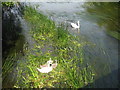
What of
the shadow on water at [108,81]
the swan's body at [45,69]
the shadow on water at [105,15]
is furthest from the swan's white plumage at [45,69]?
the shadow on water at [105,15]

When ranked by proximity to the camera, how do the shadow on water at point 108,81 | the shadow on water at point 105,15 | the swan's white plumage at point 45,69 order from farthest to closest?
the shadow on water at point 105,15, the swan's white plumage at point 45,69, the shadow on water at point 108,81

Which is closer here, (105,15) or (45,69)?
(45,69)

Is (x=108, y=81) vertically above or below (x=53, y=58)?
below

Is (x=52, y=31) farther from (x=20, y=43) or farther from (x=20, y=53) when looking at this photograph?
(x=20, y=53)

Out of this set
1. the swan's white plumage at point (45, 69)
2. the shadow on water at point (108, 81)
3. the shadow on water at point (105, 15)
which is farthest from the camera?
the shadow on water at point (105, 15)

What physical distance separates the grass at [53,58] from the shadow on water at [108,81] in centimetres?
11

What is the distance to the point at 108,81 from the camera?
4.40 meters

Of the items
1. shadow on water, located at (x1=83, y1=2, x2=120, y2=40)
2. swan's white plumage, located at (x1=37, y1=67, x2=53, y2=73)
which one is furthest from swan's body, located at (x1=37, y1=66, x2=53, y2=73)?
shadow on water, located at (x1=83, y1=2, x2=120, y2=40)

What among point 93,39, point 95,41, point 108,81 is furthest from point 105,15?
point 108,81

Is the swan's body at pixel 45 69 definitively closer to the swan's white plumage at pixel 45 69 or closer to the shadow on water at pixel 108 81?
the swan's white plumage at pixel 45 69

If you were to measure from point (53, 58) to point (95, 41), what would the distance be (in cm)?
160

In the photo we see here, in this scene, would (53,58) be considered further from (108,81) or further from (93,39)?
(93,39)

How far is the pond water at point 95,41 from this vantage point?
4.58 metres

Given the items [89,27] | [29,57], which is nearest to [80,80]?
[29,57]
